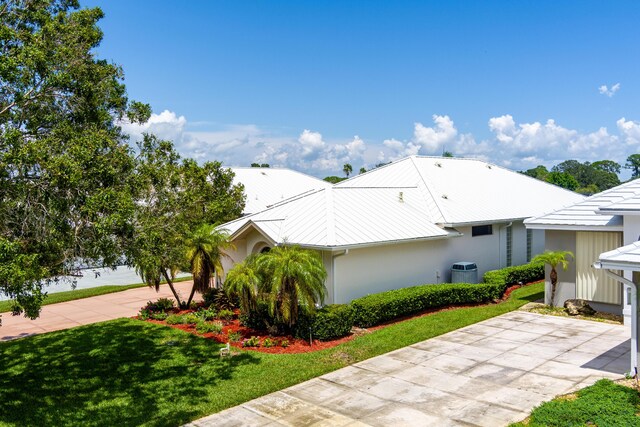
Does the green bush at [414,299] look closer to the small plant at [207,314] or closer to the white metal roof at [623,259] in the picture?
the small plant at [207,314]

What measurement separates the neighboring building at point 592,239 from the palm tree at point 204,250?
10.5m

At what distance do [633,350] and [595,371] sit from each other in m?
1.01

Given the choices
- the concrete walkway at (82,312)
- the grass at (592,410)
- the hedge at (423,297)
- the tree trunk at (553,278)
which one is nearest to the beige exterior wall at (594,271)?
the tree trunk at (553,278)

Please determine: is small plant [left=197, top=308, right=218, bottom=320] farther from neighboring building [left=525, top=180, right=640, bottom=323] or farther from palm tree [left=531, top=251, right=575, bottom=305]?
neighboring building [left=525, top=180, right=640, bottom=323]

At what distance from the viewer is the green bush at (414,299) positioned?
1506 centimetres

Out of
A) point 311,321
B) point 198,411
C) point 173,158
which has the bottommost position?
point 198,411

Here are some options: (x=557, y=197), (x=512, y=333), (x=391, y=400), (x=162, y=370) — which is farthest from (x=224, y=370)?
(x=557, y=197)

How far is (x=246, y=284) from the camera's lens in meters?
14.1

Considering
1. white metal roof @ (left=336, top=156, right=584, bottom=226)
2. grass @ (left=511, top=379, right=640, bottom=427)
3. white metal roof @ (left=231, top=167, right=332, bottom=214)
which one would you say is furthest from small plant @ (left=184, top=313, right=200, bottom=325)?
white metal roof @ (left=231, top=167, right=332, bottom=214)

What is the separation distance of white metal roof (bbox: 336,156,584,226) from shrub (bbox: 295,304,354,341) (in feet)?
22.4

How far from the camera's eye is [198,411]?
949 cm

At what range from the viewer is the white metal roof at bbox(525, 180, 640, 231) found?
1520 centimetres

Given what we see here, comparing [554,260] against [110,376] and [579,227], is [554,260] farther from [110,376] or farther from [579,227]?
[110,376]

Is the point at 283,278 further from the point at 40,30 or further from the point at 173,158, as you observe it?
the point at 40,30
